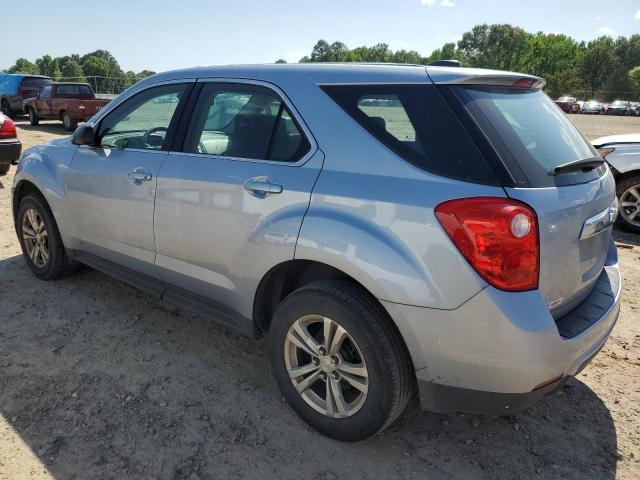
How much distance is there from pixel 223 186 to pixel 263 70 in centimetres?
71

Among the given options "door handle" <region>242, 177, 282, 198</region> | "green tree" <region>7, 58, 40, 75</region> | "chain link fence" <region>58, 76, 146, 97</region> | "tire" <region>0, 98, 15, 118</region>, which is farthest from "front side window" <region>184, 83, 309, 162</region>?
"green tree" <region>7, 58, 40, 75</region>

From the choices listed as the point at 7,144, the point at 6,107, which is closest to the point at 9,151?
the point at 7,144

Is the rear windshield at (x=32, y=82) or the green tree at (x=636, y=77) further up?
the rear windshield at (x=32, y=82)

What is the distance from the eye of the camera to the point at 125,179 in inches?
136

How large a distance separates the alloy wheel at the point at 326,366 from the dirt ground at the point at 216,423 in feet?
0.68

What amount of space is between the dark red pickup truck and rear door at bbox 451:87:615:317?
16898 mm

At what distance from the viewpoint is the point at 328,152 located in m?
2.52

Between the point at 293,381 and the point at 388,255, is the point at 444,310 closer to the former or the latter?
the point at 388,255

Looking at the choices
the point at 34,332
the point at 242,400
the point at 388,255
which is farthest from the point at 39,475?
the point at 388,255

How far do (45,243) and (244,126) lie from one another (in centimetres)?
252

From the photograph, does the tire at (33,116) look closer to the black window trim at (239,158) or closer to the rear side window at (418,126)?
the black window trim at (239,158)

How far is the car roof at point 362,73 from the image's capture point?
238 centimetres

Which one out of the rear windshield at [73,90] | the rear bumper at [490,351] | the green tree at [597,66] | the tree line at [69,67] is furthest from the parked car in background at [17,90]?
the tree line at [69,67]

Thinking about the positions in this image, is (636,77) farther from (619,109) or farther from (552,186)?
(552,186)
